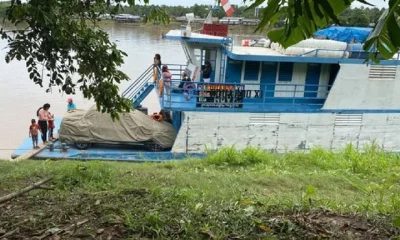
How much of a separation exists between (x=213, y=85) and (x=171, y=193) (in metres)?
5.79

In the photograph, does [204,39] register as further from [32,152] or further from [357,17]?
[357,17]

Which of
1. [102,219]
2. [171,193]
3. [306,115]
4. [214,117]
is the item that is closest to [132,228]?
[102,219]

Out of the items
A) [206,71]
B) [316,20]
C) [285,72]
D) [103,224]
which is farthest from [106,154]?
[316,20]

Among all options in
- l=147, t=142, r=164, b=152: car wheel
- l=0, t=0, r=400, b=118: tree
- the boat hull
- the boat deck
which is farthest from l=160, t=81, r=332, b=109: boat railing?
l=0, t=0, r=400, b=118: tree

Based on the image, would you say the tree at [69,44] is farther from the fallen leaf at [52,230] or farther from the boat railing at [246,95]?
the boat railing at [246,95]

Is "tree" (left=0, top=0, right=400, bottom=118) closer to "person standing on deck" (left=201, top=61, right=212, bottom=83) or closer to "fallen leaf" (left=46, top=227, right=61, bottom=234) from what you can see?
"fallen leaf" (left=46, top=227, right=61, bottom=234)

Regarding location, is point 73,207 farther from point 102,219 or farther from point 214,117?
point 214,117

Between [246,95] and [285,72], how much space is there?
1200 mm

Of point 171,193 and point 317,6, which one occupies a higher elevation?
point 317,6

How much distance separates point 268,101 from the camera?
990 cm

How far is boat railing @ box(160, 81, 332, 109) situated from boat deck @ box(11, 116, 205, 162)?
1.10 metres

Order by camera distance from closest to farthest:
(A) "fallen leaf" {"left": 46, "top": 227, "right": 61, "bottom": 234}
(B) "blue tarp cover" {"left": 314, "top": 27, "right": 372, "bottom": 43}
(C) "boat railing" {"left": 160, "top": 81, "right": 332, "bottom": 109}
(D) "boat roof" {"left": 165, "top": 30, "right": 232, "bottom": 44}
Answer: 1. (A) "fallen leaf" {"left": 46, "top": 227, "right": 61, "bottom": 234}
2. (C) "boat railing" {"left": 160, "top": 81, "right": 332, "bottom": 109}
3. (D) "boat roof" {"left": 165, "top": 30, "right": 232, "bottom": 44}
4. (B) "blue tarp cover" {"left": 314, "top": 27, "right": 372, "bottom": 43}

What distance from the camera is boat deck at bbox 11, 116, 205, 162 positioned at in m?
8.32

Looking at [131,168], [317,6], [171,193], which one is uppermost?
[317,6]
